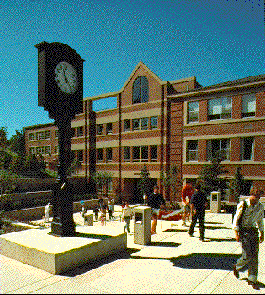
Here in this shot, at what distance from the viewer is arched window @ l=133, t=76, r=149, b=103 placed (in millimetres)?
27258

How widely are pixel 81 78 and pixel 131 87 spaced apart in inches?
806

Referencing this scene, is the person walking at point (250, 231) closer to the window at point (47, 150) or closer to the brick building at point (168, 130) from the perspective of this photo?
the brick building at point (168, 130)

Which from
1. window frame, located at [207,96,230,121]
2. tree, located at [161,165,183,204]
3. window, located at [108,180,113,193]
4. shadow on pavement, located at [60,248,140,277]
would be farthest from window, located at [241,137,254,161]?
shadow on pavement, located at [60,248,140,277]

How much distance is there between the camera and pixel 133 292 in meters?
4.61

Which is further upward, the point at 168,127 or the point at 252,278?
the point at 168,127

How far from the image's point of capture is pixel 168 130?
25422 millimetres

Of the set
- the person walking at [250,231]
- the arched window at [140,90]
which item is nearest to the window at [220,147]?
the arched window at [140,90]

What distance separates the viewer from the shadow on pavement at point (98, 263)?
5.71 metres

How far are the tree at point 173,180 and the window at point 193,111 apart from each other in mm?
4763

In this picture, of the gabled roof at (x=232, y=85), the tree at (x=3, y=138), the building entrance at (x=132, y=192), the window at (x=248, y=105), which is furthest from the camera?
the building entrance at (x=132, y=192)

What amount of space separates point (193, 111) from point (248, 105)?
4.79 meters

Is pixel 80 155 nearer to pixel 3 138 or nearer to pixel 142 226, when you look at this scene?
pixel 3 138

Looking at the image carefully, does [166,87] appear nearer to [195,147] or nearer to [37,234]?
[195,147]

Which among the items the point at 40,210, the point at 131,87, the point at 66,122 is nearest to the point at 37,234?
the point at 66,122
